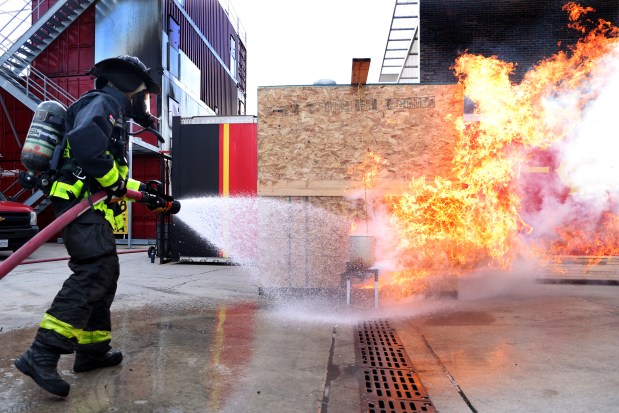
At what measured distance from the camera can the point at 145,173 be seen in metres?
15.5

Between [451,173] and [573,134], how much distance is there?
3030 millimetres

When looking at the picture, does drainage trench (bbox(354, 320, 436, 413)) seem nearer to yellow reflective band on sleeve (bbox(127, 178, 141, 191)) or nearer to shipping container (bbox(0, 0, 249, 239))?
yellow reflective band on sleeve (bbox(127, 178, 141, 191))

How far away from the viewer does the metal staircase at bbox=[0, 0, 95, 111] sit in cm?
1374

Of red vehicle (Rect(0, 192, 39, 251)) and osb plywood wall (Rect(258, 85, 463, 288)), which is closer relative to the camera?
osb plywood wall (Rect(258, 85, 463, 288))

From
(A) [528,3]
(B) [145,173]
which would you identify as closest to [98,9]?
(B) [145,173]

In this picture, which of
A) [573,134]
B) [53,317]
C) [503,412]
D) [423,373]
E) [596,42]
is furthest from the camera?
[596,42]

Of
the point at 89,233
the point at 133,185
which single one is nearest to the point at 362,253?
the point at 133,185

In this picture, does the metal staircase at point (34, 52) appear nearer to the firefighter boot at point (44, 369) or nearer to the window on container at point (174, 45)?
the window on container at point (174, 45)

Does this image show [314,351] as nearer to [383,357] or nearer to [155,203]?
[383,357]

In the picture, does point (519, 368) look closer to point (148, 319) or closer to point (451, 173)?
point (451, 173)

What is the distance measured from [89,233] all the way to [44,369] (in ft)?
2.90

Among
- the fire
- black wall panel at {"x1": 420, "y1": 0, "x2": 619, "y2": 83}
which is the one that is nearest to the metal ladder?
black wall panel at {"x1": 420, "y1": 0, "x2": 619, "y2": 83}

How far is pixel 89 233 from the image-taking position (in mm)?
2816

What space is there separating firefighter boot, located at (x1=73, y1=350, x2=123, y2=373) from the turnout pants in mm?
45
